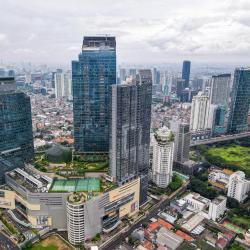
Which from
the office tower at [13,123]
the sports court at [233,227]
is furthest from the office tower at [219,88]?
the office tower at [13,123]

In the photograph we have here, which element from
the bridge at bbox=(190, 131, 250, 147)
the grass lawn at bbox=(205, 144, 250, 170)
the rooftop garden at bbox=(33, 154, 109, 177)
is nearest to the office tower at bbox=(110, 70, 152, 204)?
the rooftop garden at bbox=(33, 154, 109, 177)

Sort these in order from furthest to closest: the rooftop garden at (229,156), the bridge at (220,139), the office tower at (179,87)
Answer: the office tower at (179,87)
the bridge at (220,139)
the rooftop garden at (229,156)

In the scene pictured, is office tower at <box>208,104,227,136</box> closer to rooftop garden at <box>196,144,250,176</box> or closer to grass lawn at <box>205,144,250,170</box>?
rooftop garden at <box>196,144,250,176</box>

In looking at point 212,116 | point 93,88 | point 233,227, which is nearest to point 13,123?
point 93,88

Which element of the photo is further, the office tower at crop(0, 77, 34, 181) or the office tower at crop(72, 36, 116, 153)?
the office tower at crop(72, 36, 116, 153)

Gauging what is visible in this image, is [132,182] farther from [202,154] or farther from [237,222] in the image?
[202,154]

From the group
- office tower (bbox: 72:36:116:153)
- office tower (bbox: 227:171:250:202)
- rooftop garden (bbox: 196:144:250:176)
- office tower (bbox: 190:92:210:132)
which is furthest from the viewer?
office tower (bbox: 190:92:210:132)

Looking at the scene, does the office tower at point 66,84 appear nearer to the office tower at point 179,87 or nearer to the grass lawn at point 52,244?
the office tower at point 179,87

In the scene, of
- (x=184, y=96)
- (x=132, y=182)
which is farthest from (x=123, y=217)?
(x=184, y=96)
